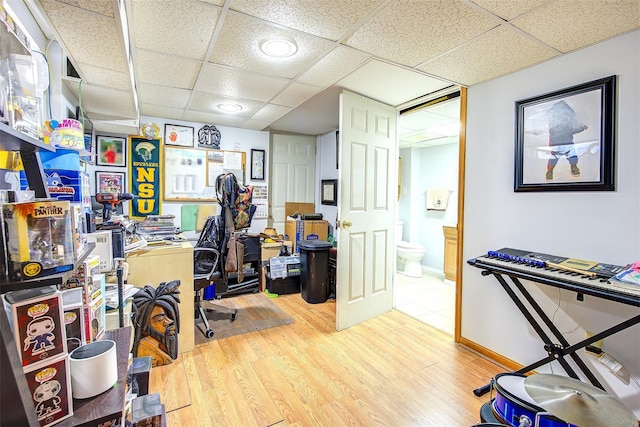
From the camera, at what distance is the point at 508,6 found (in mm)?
1410

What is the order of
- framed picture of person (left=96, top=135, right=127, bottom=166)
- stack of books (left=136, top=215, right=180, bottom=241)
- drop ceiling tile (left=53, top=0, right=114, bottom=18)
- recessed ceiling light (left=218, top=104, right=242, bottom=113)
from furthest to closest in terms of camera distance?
framed picture of person (left=96, top=135, right=127, bottom=166) → recessed ceiling light (left=218, top=104, right=242, bottom=113) → stack of books (left=136, top=215, right=180, bottom=241) → drop ceiling tile (left=53, top=0, right=114, bottom=18)

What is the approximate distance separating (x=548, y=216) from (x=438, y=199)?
113 inches

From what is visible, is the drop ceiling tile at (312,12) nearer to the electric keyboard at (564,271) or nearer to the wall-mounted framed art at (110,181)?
the electric keyboard at (564,271)

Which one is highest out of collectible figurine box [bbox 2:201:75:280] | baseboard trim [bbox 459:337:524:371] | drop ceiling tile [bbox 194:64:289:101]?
drop ceiling tile [bbox 194:64:289:101]

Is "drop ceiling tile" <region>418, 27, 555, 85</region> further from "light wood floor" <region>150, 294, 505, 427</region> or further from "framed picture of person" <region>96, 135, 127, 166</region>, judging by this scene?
"framed picture of person" <region>96, 135, 127, 166</region>

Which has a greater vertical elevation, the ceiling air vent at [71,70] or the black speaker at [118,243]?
the ceiling air vent at [71,70]

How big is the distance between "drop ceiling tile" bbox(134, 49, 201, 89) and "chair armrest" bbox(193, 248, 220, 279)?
1.42 m

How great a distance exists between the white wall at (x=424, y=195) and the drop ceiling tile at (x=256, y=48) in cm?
333

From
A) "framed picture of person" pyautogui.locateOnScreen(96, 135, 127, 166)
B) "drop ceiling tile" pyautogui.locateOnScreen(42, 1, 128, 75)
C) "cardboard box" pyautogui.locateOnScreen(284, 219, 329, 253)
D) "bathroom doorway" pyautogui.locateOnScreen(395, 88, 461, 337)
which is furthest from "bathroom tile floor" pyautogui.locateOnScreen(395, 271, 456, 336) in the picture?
"framed picture of person" pyautogui.locateOnScreen(96, 135, 127, 166)

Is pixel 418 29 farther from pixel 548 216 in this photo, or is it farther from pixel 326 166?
pixel 326 166

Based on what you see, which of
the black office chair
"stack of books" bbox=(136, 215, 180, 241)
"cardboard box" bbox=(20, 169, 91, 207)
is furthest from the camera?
"stack of books" bbox=(136, 215, 180, 241)

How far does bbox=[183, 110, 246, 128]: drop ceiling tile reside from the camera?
3529 millimetres

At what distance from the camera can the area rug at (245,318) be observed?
270 centimetres

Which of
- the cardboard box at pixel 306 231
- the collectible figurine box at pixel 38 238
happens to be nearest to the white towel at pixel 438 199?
the cardboard box at pixel 306 231
